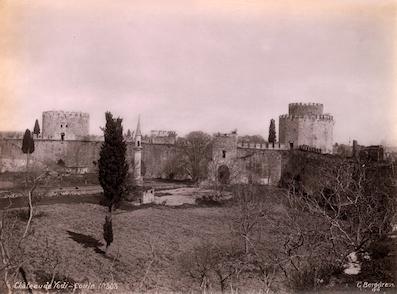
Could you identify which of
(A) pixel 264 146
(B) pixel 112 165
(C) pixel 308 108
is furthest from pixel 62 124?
(C) pixel 308 108

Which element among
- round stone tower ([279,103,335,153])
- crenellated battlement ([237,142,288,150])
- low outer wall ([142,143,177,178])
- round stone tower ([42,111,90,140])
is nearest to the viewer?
round stone tower ([279,103,335,153])

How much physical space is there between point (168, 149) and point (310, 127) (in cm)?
1082

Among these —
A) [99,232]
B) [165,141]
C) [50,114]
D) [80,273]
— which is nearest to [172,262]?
[80,273]

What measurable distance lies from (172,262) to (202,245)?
1835mm

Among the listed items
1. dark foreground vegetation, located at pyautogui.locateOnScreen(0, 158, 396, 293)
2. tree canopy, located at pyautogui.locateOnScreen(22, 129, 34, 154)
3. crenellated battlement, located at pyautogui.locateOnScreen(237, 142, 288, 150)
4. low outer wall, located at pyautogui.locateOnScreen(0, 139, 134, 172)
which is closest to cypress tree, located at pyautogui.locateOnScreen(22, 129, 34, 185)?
tree canopy, located at pyautogui.locateOnScreen(22, 129, 34, 154)

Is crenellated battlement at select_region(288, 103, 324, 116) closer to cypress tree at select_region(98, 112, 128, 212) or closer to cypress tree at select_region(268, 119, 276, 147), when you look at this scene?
cypress tree at select_region(268, 119, 276, 147)

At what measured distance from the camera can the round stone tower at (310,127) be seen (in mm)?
29766

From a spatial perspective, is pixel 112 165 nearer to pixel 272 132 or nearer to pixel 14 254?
pixel 14 254

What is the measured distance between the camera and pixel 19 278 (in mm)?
9664

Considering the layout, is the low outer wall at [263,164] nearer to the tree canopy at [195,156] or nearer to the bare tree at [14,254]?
the tree canopy at [195,156]

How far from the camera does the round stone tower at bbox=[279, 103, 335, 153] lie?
29766mm

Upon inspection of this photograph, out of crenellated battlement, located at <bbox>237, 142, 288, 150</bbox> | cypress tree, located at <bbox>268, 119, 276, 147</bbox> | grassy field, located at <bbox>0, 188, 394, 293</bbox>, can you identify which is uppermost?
cypress tree, located at <bbox>268, 119, 276, 147</bbox>

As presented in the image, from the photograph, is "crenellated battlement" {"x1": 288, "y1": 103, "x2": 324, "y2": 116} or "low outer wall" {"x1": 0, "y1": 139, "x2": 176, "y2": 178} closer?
"crenellated battlement" {"x1": 288, "y1": 103, "x2": 324, "y2": 116}

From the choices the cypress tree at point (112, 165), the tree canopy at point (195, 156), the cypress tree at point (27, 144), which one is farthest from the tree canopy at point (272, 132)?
the cypress tree at point (27, 144)
